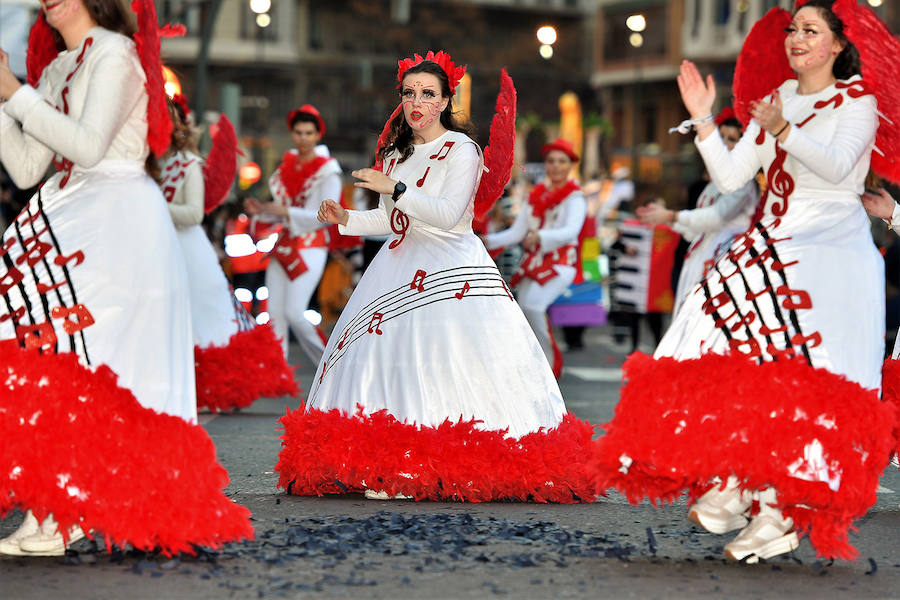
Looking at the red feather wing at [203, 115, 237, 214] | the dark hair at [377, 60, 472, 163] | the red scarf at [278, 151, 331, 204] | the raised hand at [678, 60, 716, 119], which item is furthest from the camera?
the red scarf at [278, 151, 331, 204]

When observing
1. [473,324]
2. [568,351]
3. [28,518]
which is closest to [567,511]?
[473,324]

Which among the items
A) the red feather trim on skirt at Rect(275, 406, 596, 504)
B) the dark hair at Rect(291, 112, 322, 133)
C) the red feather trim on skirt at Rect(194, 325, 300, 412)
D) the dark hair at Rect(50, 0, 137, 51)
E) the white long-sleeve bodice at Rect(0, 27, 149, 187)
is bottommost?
the red feather trim on skirt at Rect(194, 325, 300, 412)

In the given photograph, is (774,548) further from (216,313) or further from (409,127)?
(216,313)

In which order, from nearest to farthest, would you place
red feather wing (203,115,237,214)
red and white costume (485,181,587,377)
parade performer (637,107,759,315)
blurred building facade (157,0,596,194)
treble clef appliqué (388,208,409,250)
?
treble clef appliqué (388,208,409,250) → parade performer (637,107,759,315) → red feather wing (203,115,237,214) → red and white costume (485,181,587,377) → blurred building facade (157,0,596,194)

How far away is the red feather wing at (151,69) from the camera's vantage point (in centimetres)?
500

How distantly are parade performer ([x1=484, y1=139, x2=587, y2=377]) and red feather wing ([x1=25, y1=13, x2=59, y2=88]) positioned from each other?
642 centimetres

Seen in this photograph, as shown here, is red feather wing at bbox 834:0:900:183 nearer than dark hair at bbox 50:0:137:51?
No

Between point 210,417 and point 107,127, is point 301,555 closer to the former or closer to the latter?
point 107,127

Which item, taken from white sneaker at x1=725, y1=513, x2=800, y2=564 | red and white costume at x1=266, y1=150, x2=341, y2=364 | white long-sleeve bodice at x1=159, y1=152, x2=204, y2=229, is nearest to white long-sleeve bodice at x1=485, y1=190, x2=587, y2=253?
red and white costume at x1=266, y1=150, x2=341, y2=364

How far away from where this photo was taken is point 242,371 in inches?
371

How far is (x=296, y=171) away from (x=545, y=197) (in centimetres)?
206

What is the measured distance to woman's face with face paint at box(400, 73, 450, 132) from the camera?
6.66 meters

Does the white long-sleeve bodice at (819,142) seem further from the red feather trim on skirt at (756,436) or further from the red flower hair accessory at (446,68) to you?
the red flower hair accessory at (446,68)

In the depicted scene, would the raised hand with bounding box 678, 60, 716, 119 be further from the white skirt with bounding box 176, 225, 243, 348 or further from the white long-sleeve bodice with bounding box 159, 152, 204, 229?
the white skirt with bounding box 176, 225, 243, 348
